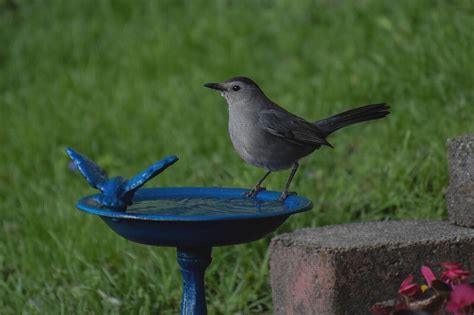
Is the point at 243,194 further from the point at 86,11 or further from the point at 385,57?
the point at 86,11

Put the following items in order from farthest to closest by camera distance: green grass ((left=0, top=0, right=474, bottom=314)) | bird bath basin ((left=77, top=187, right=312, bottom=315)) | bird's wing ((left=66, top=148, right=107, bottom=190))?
green grass ((left=0, top=0, right=474, bottom=314)), bird's wing ((left=66, top=148, right=107, bottom=190)), bird bath basin ((left=77, top=187, right=312, bottom=315))

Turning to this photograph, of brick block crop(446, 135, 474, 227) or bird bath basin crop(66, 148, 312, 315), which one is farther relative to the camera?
brick block crop(446, 135, 474, 227)

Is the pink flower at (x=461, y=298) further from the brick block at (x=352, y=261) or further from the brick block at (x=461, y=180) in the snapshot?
the brick block at (x=461, y=180)

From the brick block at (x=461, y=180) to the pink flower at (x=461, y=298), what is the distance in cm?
147

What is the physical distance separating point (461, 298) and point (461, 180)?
1.56 metres

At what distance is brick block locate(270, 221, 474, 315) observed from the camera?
3908 millimetres

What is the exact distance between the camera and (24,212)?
614 cm

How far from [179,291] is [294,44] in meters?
4.24

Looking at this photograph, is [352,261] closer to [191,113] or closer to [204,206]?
[204,206]

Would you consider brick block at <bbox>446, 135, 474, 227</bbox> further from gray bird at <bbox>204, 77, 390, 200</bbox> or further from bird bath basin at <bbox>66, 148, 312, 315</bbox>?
bird bath basin at <bbox>66, 148, 312, 315</bbox>

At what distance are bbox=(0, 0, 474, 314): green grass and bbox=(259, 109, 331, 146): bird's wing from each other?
1.00 m

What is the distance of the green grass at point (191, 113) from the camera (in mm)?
5051

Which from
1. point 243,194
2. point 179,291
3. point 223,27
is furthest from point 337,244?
point 223,27

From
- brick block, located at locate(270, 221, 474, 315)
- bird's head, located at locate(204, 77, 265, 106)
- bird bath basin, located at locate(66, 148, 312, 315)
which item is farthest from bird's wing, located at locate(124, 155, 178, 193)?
brick block, located at locate(270, 221, 474, 315)
